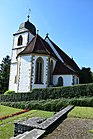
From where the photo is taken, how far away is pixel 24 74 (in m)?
24.7

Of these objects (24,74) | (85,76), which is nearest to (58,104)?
(24,74)

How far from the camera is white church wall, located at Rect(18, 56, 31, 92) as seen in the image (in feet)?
79.0

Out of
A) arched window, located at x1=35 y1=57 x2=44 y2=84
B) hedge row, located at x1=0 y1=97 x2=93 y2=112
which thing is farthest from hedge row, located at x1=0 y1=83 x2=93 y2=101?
arched window, located at x1=35 y1=57 x2=44 y2=84

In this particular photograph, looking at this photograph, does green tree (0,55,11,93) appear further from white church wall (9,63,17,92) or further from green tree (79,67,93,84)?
green tree (79,67,93,84)

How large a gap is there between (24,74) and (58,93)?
8.65m

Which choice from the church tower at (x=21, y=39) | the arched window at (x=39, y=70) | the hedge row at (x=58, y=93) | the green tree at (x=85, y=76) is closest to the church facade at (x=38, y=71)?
the arched window at (x=39, y=70)

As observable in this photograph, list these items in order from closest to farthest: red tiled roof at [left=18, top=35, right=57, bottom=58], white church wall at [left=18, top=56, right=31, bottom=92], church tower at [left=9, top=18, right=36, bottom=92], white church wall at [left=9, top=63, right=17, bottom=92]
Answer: white church wall at [left=18, top=56, right=31, bottom=92] → red tiled roof at [left=18, top=35, right=57, bottom=58] → white church wall at [left=9, top=63, right=17, bottom=92] → church tower at [left=9, top=18, right=36, bottom=92]

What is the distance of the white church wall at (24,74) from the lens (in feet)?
79.0

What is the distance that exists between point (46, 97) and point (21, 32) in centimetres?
1817

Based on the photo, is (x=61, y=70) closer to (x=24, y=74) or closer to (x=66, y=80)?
(x=66, y=80)

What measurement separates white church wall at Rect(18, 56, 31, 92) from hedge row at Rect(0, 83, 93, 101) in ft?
11.4

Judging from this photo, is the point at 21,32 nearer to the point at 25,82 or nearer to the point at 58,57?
the point at 58,57

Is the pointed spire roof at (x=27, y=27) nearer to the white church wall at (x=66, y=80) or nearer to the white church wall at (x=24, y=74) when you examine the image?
the white church wall at (x=24, y=74)

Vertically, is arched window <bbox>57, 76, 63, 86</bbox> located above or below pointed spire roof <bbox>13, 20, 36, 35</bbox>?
below
